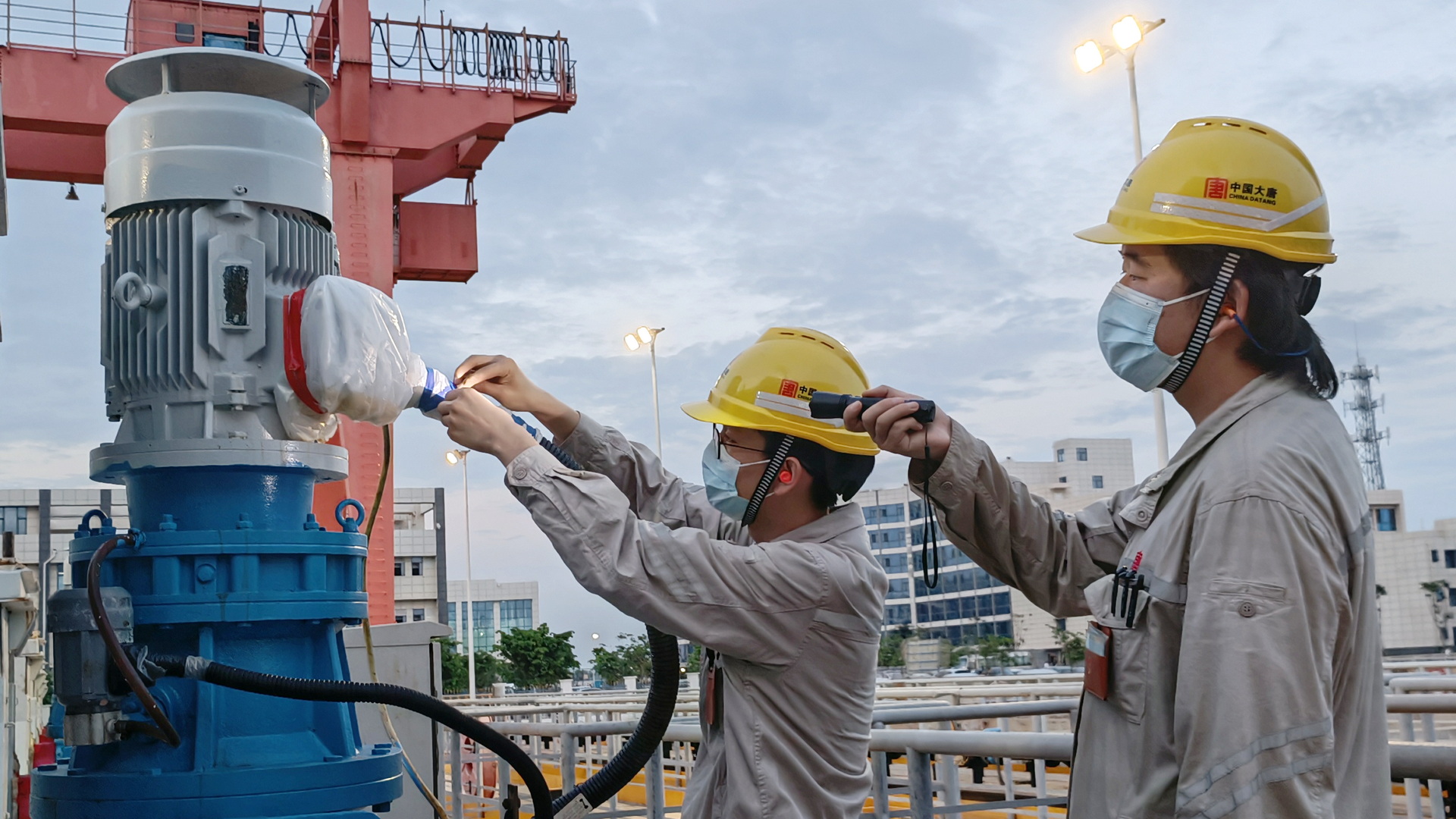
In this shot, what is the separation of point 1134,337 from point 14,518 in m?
70.0

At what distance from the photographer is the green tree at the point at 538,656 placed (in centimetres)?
3991

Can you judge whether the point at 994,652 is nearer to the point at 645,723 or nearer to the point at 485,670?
the point at 485,670

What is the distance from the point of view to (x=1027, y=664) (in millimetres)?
74000

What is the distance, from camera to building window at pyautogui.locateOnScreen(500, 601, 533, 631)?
102 m

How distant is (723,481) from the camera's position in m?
3.06

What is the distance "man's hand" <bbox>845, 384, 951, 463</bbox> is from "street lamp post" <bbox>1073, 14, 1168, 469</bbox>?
11.3m

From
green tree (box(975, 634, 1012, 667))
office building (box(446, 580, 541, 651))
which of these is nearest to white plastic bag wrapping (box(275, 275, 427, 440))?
green tree (box(975, 634, 1012, 667))

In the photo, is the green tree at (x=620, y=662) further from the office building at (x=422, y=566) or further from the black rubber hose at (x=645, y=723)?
the black rubber hose at (x=645, y=723)

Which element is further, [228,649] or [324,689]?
[228,649]

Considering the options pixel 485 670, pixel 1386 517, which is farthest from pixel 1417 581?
pixel 485 670

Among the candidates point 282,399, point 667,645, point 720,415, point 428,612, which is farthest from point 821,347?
point 428,612

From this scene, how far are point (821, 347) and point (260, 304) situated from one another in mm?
1403

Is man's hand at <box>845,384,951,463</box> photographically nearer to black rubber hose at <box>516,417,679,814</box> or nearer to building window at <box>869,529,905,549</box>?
black rubber hose at <box>516,417,679,814</box>

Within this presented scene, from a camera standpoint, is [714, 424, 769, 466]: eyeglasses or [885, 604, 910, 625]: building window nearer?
[714, 424, 769, 466]: eyeglasses
